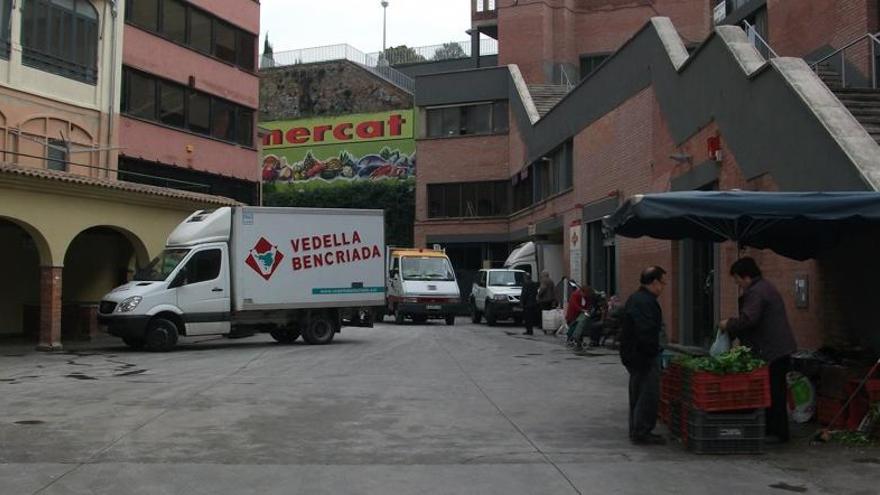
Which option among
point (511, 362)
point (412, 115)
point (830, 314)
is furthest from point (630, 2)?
point (830, 314)

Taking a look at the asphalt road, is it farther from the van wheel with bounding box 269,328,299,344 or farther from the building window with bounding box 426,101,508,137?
the building window with bounding box 426,101,508,137

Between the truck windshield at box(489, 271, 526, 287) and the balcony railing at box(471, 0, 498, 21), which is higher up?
the balcony railing at box(471, 0, 498, 21)

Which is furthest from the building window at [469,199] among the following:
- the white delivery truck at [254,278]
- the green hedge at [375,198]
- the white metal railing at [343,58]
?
the white delivery truck at [254,278]

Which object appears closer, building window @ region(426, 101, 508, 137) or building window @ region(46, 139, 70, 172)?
building window @ region(46, 139, 70, 172)

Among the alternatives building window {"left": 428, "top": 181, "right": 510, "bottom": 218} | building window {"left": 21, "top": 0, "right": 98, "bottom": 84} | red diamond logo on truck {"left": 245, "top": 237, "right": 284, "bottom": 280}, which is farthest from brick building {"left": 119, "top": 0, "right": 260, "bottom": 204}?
building window {"left": 428, "top": 181, "right": 510, "bottom": 218}

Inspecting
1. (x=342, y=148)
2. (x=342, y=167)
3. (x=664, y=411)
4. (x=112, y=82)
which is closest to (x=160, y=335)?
(x=112, y=82)

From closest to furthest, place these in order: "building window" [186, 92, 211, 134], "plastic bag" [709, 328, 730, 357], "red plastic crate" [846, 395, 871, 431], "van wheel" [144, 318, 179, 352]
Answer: "red plastic crate" [846, 395, 871, 431], "plastic bag" [709, 328, 730, 357], "van wheel" [144, 318, 179, 352], "building window" [186, 92, 211, 134]

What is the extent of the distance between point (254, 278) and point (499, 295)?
11551mm

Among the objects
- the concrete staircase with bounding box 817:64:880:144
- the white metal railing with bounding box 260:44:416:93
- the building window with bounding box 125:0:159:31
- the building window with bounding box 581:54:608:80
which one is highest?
the white metal railing with bounding box 260:44:416:93

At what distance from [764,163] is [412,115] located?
125 feet

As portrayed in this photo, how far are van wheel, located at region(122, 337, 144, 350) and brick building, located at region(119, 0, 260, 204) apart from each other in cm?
731

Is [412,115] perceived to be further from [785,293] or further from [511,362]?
[785,293]

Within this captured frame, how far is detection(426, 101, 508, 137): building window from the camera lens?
40.6 m

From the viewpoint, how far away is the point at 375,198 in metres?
50.1
